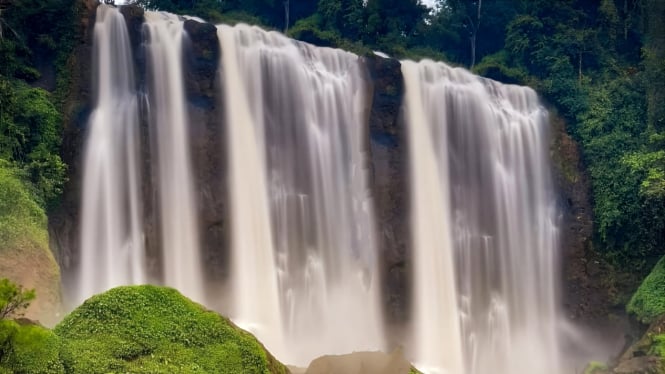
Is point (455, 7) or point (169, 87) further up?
point (455, 7)

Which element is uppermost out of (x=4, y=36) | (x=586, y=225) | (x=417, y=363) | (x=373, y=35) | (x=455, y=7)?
(x=455, y=7)

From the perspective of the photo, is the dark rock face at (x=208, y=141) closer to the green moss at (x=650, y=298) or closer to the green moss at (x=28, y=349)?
the green moss at (x=28, y=349)

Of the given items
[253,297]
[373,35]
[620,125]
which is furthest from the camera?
[373,35]

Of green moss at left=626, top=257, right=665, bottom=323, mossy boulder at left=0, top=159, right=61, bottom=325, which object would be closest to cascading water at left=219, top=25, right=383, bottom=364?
mossy boulder at left=0, top=159, right=61, bottom=325

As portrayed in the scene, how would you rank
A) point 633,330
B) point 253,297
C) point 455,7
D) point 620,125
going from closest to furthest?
point 253,297 < point 633,330 < point 620,125 < point 455,7

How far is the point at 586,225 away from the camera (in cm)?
2989

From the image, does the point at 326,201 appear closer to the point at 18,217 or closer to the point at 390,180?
the point at 390,180

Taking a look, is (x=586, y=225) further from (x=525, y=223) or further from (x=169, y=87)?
(x=169, y=87)

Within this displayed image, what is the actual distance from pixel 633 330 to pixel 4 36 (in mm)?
22477

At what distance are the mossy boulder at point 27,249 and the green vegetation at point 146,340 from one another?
15.0 feet

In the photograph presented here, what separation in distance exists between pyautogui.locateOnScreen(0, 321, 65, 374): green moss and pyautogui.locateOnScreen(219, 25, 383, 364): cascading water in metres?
11.5

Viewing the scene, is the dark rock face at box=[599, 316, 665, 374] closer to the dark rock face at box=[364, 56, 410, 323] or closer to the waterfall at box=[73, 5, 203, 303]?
the dark rock face at box=[364, 56, 410, 323]

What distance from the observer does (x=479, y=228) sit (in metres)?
29.2

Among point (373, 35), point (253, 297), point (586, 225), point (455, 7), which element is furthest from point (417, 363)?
point (455, 7)
